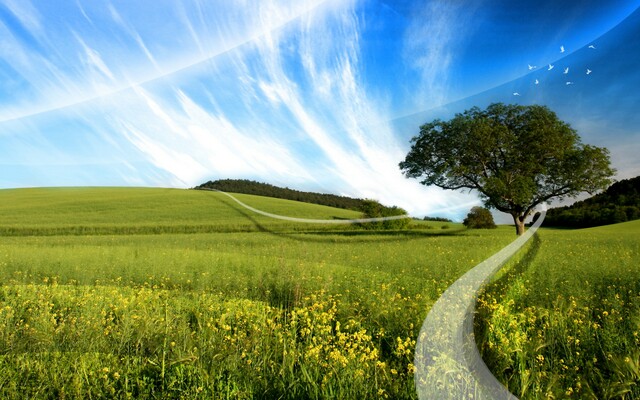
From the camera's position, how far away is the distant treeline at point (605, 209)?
36.7 metres

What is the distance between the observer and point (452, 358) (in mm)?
6168

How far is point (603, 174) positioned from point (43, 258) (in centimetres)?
3953

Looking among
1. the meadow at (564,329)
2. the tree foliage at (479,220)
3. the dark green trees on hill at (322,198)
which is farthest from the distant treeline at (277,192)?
the meadow at (564,329)

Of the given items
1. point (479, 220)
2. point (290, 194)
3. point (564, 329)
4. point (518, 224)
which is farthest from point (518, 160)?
point (290, 194)

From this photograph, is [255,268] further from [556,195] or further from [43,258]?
[556,195]

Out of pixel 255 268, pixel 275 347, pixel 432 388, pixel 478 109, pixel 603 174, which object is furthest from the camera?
Answer: pixel 478 109

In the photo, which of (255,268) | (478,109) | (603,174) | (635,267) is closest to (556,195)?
(603,174)

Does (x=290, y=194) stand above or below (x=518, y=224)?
above

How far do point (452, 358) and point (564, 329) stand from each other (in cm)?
315

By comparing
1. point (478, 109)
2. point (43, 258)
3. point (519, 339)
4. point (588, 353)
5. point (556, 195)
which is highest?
point (478, 109)

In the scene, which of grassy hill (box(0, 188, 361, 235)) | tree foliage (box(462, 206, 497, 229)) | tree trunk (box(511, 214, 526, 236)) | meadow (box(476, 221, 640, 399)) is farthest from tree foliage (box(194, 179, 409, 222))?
meadow (box(476, 221, 640, 399))

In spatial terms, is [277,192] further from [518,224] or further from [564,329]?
[564,329]

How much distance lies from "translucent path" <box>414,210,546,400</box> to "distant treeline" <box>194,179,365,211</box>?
72.3 meters

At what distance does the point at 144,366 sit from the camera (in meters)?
6.50
